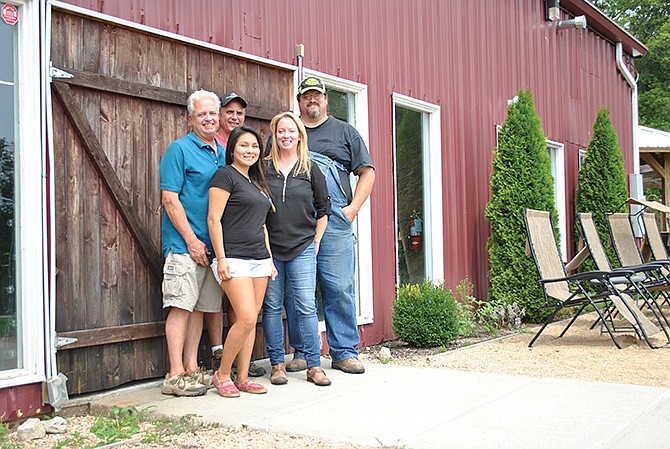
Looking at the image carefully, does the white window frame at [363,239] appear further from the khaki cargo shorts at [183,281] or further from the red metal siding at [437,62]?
the khaki cargo shorts at [183,281]

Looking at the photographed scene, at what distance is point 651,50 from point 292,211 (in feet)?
99.5

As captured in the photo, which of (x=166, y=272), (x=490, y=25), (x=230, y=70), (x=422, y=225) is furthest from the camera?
(x=490, y=25)

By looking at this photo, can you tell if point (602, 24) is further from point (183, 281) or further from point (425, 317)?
point (183, 281)

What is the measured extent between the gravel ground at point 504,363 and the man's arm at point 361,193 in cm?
121

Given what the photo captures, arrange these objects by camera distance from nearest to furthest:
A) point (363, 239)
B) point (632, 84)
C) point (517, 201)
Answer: point (363, 239) → point (517, 201) → point (632, 84)

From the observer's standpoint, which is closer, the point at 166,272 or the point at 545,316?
the point at 166,272

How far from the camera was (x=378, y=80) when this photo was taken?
657cm

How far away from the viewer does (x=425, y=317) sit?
6160 millimetres

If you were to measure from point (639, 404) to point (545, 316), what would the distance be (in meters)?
4.30

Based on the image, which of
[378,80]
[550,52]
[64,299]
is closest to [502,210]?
[378,80]

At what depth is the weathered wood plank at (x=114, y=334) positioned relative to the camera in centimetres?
395

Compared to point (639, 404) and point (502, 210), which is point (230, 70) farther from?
point (502, 210)

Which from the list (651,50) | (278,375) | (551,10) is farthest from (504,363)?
(651,50)

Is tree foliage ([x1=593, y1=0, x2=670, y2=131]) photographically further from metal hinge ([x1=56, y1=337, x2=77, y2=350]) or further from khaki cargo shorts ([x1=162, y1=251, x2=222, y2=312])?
metal hinge ([x1=56, y1=337, x2=77, y2=350])
